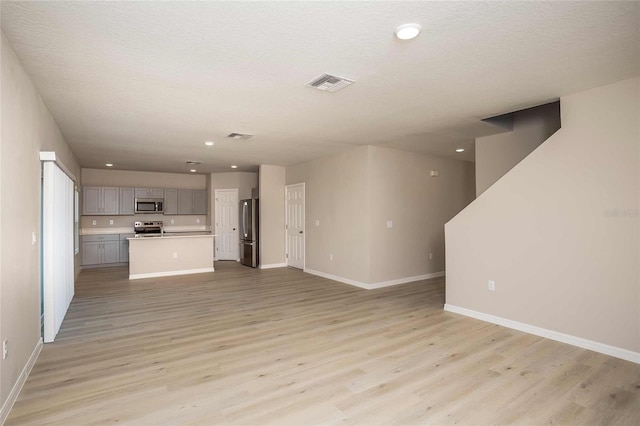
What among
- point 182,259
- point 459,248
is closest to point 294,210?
point 182,259

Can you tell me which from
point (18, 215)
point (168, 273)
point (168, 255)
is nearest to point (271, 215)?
point (168, 255)

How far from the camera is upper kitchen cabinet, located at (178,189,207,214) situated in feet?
31.3

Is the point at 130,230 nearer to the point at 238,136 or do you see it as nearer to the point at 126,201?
the point at 126,201

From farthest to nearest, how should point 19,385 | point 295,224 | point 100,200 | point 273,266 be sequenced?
point 100,200 < point 273,266 < point 295,224 < point 19,385

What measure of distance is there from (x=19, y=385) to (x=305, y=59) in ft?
10.7

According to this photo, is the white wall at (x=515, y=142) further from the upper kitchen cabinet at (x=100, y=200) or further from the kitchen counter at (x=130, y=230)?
the upper kitchen cabinet at (x=100, y=200)

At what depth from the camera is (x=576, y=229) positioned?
3432 millimetres

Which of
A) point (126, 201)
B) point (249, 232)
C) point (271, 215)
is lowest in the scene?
point (249, 232)

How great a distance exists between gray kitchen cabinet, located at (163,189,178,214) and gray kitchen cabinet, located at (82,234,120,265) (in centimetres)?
139

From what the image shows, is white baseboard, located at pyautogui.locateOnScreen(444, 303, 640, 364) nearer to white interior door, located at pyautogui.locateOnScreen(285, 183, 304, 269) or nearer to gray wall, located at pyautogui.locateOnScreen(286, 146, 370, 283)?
gray wall, located at pyautogui.locateOnScreen(286, 146, 370, 283)

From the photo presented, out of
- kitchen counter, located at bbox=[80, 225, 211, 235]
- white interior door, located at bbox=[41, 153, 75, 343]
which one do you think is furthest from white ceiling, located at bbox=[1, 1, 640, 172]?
kitchen counter, located at bbox=[80, 225, 211, 235]

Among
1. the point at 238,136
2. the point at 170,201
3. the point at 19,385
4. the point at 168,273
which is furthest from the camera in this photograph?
the point at 170,201

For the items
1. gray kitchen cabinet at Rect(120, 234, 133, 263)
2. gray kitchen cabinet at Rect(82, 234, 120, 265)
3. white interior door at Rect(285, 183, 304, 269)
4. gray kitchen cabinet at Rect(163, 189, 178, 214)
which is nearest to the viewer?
white interior door at Rect(285, 183, 304, 269)

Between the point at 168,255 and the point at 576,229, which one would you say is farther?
the point at 168,255
